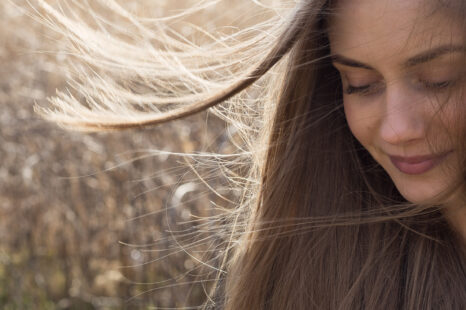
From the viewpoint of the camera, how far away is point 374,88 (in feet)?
5.37

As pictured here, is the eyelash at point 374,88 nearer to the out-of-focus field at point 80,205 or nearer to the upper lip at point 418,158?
the upper lip at point 418,158

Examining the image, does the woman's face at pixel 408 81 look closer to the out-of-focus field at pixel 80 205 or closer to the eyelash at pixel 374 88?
the eyelash at pixel 374 88

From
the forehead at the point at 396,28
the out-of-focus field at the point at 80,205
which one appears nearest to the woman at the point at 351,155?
the forehead at the point at 396,28

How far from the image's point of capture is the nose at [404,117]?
1538 mm

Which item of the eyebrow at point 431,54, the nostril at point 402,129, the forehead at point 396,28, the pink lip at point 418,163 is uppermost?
the forehead at point 396,28

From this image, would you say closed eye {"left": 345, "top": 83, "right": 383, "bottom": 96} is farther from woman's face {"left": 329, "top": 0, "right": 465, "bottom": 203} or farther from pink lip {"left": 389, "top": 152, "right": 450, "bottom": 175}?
pink lip {"left": 389, "top": 152, "right": 450, "bottom": 175}

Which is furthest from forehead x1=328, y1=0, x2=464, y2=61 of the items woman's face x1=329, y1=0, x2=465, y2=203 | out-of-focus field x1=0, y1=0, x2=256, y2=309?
out-of-focus field x1=0, y1=0, x2=256, y2=309

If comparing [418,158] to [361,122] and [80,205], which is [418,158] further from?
[80,205]

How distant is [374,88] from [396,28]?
0.52 ft

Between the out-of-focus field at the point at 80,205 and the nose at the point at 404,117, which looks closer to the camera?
the nose at the point at 404,117

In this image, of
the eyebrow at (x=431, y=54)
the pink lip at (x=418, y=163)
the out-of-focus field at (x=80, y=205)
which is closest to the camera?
the eyebrow at (x=431, y=54)

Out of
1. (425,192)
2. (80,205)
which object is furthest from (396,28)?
(80,205)

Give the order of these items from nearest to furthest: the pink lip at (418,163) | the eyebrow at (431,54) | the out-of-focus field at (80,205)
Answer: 1. the eyebrow at (431,54)
2. the pink lip at (418,163)
3. the out-of-focus field at (80,205)

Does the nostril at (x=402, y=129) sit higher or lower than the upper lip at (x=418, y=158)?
higher
